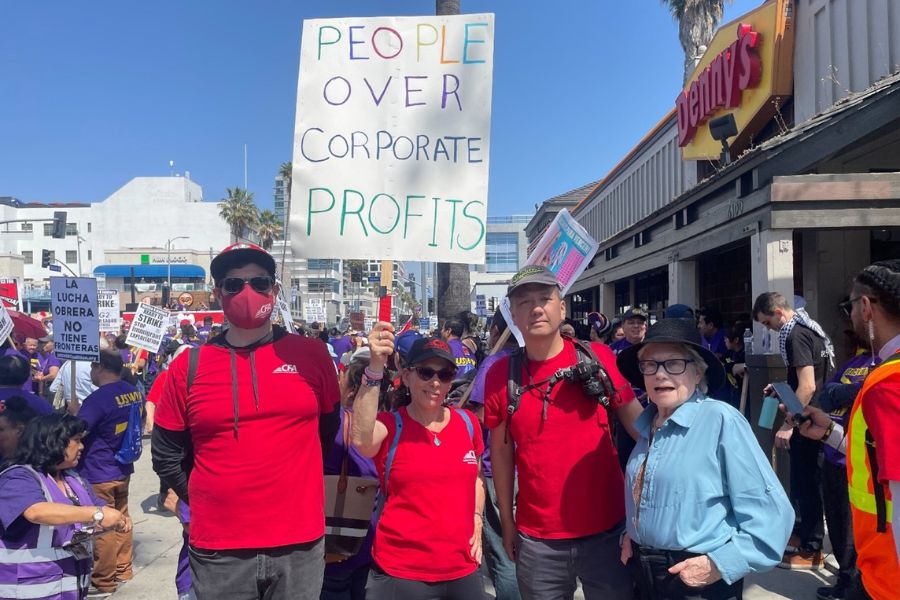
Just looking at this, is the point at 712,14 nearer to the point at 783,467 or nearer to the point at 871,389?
the point at 783,467

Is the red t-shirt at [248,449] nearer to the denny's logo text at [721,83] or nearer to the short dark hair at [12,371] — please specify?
the short dark hair at [12,371]

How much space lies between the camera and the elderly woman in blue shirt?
2346 mm

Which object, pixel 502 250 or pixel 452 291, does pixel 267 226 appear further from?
pixel 452 291

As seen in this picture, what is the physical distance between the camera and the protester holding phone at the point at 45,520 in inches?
130

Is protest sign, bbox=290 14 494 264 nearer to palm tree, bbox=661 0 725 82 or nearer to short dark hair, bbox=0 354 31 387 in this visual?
short dark hair, bbox=0 354 31 387

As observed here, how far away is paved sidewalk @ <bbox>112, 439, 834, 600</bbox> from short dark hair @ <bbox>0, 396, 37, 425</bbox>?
1649mm

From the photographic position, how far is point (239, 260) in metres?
2.85

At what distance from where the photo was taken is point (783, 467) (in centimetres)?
588

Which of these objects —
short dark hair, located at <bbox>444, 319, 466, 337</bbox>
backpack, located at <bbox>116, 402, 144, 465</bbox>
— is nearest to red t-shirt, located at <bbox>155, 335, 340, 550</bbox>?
backpack, located at <bbox>116, 402, 144, 465</bbox>

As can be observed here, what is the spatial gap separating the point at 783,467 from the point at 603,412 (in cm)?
391

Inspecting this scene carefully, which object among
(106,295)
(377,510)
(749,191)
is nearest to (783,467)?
(749,191)

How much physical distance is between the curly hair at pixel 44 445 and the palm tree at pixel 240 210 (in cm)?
5982

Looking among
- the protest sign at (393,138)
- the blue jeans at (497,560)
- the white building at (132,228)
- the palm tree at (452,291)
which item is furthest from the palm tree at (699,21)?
the white building at (132,228)

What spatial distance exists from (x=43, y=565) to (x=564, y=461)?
2748 mm
